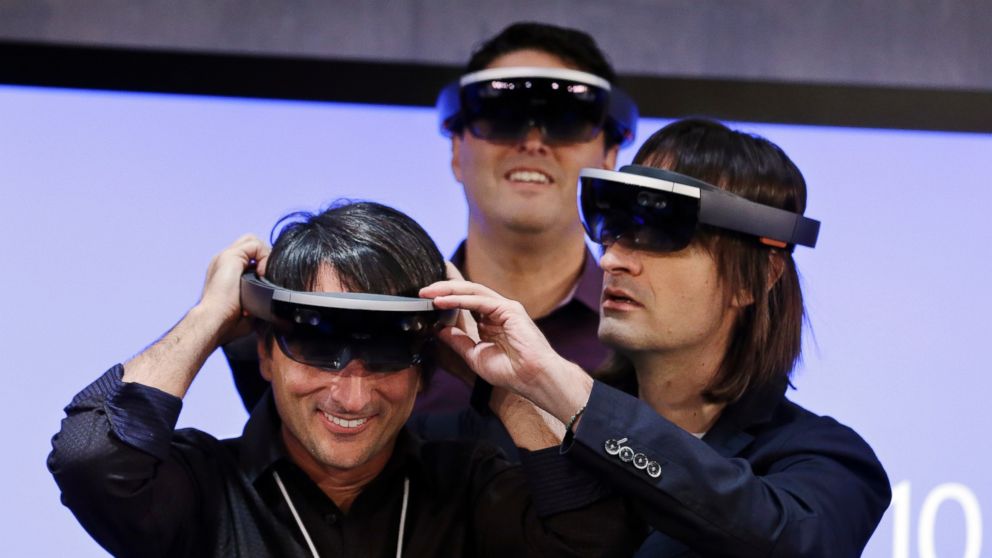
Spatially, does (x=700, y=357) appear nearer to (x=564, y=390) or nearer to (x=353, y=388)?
(x=564, y=390)

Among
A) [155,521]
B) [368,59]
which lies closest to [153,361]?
[155,521]

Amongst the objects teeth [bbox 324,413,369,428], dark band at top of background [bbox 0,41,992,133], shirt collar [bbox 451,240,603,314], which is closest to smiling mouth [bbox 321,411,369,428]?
teeth [bbox 324,413,369,428]

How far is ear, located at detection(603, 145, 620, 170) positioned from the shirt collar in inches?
7.7

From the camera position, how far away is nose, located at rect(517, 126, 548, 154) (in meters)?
2.79

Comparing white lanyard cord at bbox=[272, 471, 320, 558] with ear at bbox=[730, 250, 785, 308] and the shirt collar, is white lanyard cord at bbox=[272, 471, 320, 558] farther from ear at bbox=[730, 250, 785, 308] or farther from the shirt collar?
the shirt collar

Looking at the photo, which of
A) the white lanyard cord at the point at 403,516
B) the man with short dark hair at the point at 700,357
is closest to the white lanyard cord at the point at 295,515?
the white lanyard cord at the point at 403,516

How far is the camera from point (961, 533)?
3039mm

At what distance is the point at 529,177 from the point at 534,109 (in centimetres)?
15

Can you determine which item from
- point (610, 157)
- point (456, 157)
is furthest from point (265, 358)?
point (610, 157)

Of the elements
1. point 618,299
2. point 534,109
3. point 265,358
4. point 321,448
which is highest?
point 534,109

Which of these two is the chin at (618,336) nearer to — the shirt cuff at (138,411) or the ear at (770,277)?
the ear at (770,277)

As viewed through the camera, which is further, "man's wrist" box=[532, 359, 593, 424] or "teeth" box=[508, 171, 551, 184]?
"teeth" box=[508, 171, 551, 184]

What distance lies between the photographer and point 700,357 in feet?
7.17

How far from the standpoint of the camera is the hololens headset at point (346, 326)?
1.87 m
